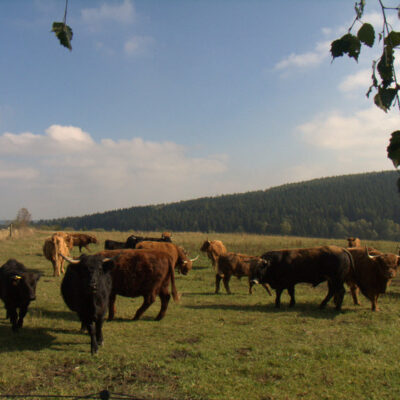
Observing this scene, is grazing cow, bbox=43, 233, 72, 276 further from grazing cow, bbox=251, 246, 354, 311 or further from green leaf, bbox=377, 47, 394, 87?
green leaf, bbox=377, 47, 394, 87

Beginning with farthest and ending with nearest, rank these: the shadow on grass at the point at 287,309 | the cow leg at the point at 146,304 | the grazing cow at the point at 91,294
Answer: the shadow on grass at the point at 287,309 → the cow leg at the point at 146,304 → the grazing cow at the point at 91,294

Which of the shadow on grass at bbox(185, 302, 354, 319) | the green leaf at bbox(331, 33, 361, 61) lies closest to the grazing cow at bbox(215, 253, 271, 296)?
the shadow on grass at bbox(185, 302, 354, 319)

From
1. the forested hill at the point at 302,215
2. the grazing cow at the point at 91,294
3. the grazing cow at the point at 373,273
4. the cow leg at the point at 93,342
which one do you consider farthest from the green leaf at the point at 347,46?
the forested hill at the point at 302,215

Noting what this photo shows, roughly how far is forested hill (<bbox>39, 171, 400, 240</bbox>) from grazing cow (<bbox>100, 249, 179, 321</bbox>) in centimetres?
7025

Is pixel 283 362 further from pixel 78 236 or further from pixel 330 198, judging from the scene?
pixel 330 198

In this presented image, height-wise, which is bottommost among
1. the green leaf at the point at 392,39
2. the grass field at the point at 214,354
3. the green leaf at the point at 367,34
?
the grass field at the point at 214,354

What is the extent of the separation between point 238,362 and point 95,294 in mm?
2741

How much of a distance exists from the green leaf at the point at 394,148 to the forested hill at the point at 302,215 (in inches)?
2981

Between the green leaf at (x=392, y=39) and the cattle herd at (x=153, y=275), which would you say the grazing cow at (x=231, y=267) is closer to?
the cattle herd at (x=153, y=275)

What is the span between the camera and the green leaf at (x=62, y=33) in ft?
A: 6.54

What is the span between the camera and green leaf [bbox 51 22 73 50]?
1.99 meters

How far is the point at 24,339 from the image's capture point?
680 centimetres

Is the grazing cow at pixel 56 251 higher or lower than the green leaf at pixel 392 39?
lower

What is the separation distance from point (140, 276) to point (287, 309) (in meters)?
4.08
